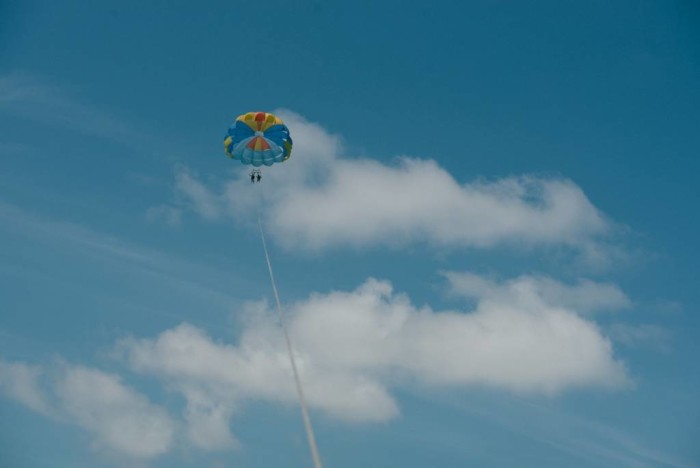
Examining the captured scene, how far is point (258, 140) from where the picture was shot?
43.9 m

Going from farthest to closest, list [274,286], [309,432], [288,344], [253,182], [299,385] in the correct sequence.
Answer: [253,182], [274,286], [288,344], [299,385], [309,432]

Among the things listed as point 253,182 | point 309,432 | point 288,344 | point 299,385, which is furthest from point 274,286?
point 253,182

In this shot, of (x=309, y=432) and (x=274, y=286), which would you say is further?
(x=274, y=286)

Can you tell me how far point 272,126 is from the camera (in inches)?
1718

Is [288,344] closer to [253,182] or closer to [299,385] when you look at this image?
[299,385]

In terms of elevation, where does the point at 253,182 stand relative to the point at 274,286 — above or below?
above

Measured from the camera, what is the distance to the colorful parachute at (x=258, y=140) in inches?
1714

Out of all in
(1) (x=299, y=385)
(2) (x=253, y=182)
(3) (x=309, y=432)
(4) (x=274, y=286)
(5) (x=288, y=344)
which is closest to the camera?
(3) (x=309, y=432)

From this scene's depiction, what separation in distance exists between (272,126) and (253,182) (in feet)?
13.3

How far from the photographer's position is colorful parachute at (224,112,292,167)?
4353 cm

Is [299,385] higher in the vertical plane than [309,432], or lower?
higher

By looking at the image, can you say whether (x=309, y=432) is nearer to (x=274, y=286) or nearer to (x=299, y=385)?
(x=299, y=385)

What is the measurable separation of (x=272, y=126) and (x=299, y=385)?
24621 millimetres

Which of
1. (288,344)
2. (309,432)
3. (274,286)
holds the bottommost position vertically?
(309,432)
